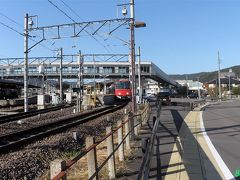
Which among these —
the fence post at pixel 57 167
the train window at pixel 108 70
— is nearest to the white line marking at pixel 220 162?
the fence post at pixel 57 167

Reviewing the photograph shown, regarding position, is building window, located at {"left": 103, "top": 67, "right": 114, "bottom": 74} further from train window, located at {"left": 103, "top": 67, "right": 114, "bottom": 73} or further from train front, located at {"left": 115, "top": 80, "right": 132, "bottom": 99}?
train front, located at {"left": 115, "top": 80, "right": 132, "bottom": 99}

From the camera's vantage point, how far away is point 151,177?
947 centimetres

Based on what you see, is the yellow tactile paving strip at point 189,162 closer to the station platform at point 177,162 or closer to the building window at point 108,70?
the station platform at point 177,162

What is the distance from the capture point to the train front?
219 feet

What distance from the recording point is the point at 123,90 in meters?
66.7

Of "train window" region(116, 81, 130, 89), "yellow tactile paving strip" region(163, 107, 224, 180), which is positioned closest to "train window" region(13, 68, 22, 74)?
"train window" region(116, 81, 130, 89)

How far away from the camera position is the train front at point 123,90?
66625mm

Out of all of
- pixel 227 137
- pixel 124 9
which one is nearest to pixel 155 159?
pixel 227 137

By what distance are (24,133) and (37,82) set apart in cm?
11050

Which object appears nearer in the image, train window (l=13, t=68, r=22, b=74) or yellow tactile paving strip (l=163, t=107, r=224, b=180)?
yellow tactile paving strip (l=163, t=107, r=224, b=180)

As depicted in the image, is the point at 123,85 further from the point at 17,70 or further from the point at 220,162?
the point at 17,70

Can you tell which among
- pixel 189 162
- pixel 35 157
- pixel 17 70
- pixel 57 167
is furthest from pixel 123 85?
pixel 57 167

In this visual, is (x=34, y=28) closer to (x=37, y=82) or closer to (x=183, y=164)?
(x=183, y=164)

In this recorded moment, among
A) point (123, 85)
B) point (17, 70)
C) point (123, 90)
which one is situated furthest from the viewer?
point (17, 70)
